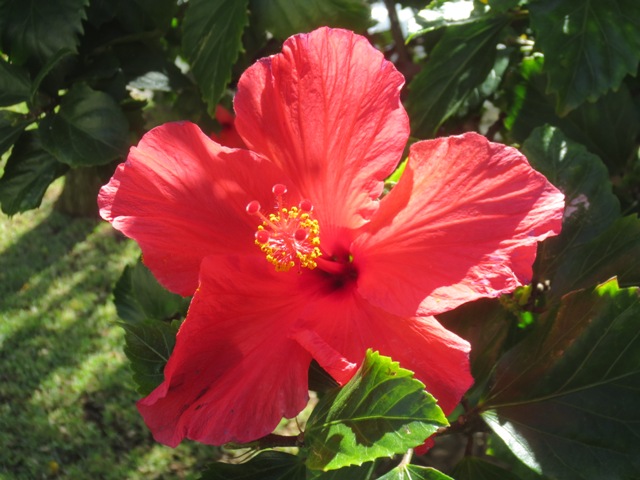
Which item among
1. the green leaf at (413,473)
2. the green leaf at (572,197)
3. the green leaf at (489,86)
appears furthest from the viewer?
the green leaf at (489,86)

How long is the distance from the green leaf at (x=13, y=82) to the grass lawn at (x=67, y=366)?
5.27 feet

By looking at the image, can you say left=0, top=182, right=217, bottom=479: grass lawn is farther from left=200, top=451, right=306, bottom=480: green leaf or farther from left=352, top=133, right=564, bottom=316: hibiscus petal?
left=352, top=133, right=564, bottom=316: hibiscus petal

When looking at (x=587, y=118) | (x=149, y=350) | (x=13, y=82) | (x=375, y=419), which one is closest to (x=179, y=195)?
(x=149, y=350)

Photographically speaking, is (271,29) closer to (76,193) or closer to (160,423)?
(160,423)

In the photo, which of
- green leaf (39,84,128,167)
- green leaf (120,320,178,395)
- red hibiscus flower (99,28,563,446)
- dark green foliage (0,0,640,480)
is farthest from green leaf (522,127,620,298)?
green leaf (39,84,128,167)

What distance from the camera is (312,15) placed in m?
1.54

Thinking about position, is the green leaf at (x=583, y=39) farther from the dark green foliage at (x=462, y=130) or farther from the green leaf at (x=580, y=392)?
the green leaf at (x=580, y=392)

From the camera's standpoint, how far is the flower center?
3.48 feet

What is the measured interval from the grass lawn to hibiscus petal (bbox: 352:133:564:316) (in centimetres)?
204

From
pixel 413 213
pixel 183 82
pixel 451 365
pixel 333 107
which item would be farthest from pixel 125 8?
pixel 451 365

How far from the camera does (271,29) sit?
1.57 metres

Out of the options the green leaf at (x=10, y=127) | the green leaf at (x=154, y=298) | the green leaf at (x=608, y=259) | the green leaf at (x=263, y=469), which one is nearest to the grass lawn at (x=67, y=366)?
the green leaf at (x=154, y=298)

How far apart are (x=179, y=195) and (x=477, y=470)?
0.63 meters

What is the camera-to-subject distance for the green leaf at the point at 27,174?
1583 mm
